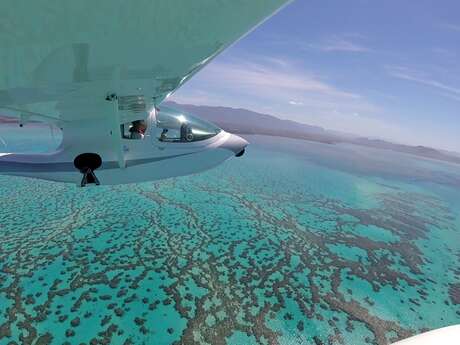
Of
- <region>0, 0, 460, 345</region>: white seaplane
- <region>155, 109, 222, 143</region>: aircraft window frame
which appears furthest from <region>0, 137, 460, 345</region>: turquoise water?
<region>155, 109, 222, 143</region>: aircraft window frame

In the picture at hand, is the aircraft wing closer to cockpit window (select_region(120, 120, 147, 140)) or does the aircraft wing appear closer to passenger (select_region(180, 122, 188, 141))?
cockpit window (select_region(120, 120, 147, 140))

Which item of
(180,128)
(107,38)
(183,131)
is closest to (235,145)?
(183,131)

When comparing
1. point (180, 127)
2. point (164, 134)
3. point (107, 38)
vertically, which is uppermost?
point (107, 38)

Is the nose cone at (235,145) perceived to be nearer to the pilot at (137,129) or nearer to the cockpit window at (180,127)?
the cockpit window at (180,127)

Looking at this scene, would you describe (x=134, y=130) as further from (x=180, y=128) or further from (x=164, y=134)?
(x=180, y=128)

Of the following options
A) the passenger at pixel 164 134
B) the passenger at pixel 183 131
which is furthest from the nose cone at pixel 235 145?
the passenger at pixel 164 134

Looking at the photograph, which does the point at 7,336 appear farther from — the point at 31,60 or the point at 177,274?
the point at 31,60

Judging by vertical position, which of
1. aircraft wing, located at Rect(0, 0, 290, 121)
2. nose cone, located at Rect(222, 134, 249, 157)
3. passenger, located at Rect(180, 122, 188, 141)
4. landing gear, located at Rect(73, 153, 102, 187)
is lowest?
landing gear, located at Rect(73, 153, 102, 187)
